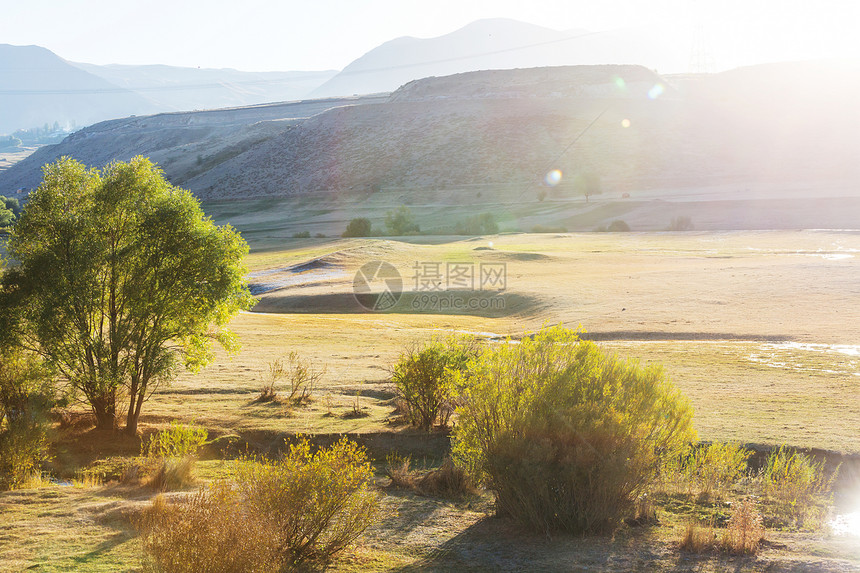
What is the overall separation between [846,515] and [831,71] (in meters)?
212

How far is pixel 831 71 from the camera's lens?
619 ft

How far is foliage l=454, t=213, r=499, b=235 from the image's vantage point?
86688 mm

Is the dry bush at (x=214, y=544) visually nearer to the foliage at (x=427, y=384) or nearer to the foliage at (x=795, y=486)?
the foliage at (x=795, y=486)

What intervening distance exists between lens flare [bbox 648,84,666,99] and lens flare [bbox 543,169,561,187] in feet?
183

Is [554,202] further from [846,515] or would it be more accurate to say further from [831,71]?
[831,71]

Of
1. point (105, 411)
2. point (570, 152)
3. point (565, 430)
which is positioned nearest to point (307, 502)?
point (565, 430)

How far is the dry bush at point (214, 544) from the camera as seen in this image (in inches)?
309

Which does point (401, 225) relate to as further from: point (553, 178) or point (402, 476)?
point (402, 476)

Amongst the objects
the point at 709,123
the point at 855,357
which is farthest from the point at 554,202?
the point at 855,357

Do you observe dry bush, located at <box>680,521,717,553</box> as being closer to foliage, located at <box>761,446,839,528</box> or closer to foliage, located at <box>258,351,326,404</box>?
foliage, located at <box>761,446,839,528</box>

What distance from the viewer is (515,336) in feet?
97.1

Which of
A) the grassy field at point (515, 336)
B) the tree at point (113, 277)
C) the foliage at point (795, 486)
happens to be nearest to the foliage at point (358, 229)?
the grassy field at point (515, 336)

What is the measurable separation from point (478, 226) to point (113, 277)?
243 ft

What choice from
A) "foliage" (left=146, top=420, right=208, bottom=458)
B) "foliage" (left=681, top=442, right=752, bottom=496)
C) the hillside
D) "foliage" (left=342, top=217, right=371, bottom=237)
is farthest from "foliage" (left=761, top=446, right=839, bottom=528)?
the hillside
